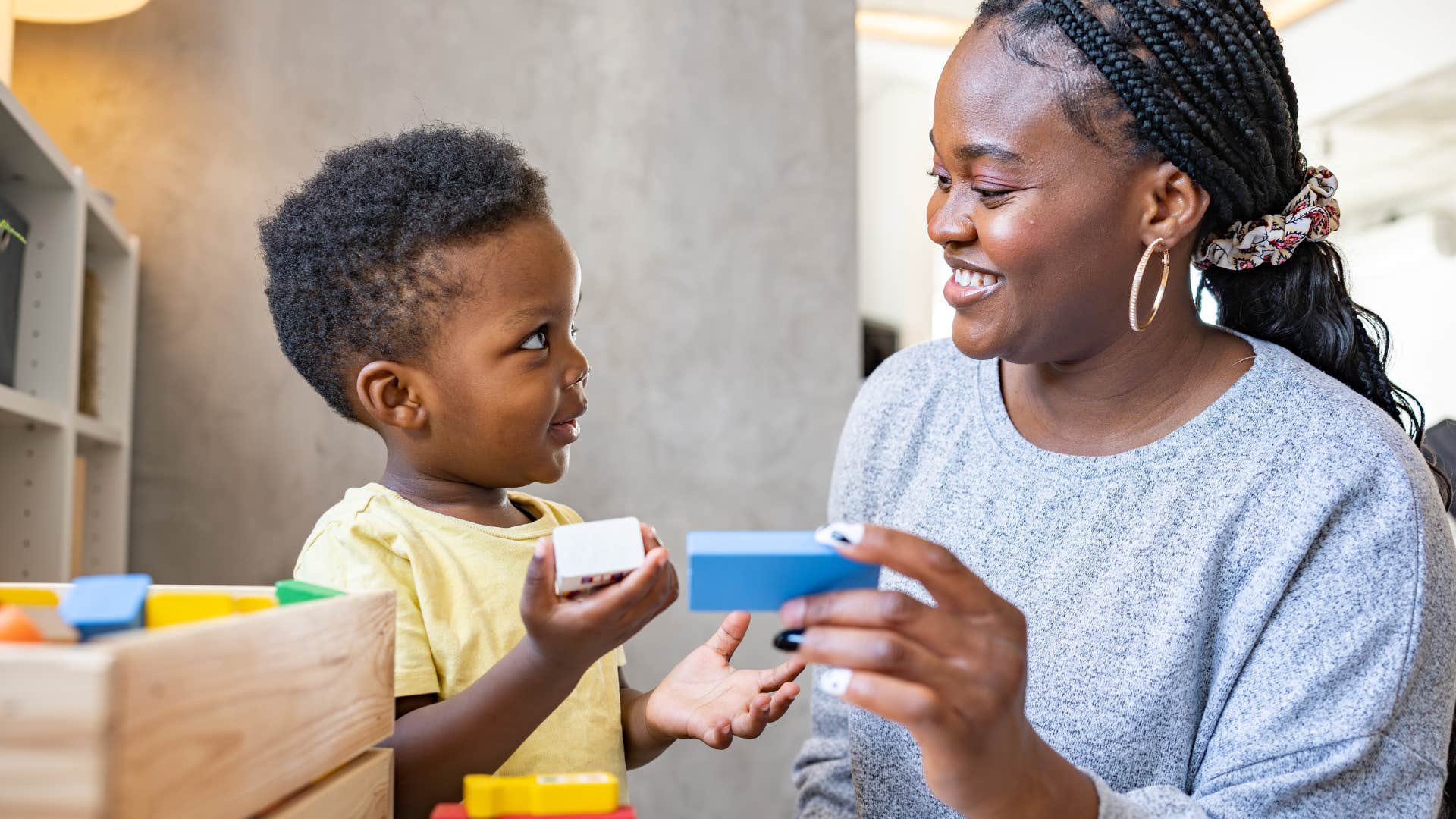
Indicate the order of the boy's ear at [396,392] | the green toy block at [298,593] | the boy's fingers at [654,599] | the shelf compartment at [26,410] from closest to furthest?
the green toy block at [298,593] → the boy's fingers at [654,599] → the boy's ear at [396,392] → the shelf compartment at [26,410]

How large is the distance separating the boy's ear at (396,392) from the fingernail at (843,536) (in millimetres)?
600

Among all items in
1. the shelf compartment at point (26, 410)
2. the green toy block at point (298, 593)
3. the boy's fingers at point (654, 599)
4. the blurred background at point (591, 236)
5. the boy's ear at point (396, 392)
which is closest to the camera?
the green toy block at point (298, 593)

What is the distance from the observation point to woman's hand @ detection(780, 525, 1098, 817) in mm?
632

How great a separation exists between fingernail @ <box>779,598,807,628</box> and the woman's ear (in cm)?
63

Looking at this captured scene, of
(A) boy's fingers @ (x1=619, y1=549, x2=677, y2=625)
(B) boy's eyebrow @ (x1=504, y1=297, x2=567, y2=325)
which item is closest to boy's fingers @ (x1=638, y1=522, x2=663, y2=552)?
(A) boy's fingers @ (x1=619, y1=549, x2=677, y2=625)

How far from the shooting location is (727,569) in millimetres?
639

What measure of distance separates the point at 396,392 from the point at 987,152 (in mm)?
642

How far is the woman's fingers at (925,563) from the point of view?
24.7 inches

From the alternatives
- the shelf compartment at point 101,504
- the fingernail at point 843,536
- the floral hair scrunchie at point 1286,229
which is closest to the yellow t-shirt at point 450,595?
the fingernail at point 843,536

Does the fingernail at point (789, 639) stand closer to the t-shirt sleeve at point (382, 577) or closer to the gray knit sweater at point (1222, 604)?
the gray knit sweater at point (1222, 604)

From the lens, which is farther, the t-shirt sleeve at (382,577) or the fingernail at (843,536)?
the t-shirt sleeve at (382,577)

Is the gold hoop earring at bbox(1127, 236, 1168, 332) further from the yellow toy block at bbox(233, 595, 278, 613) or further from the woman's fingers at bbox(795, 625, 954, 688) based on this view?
the yellow toy block at bbox(233, 595, 278, 613)

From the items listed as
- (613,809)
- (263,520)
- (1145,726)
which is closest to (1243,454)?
(1145,726)

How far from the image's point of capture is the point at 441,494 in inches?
44.4
